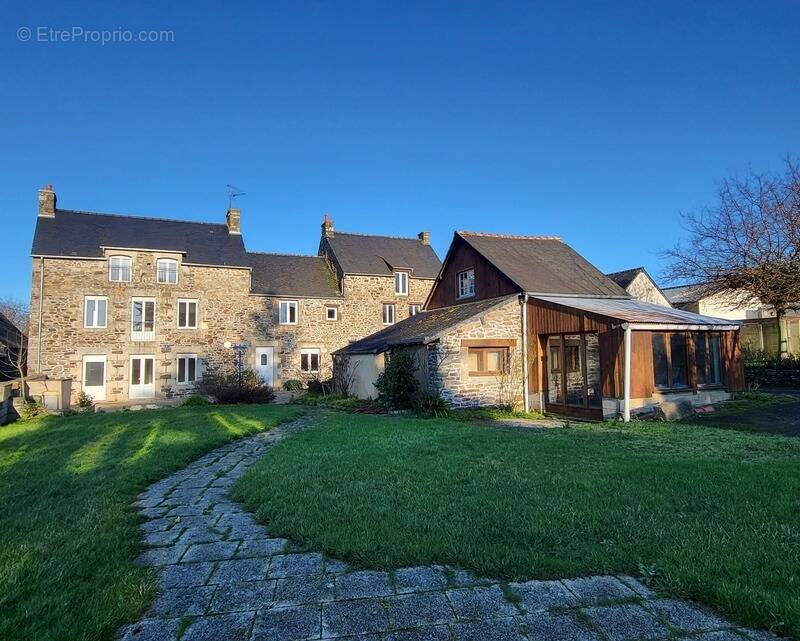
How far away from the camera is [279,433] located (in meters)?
11.0

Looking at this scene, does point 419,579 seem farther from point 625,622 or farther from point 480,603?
point 625,622

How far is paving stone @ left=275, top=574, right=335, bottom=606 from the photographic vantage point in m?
3.10

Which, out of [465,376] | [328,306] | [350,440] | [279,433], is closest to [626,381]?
[465,376]

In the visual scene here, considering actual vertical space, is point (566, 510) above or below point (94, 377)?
below

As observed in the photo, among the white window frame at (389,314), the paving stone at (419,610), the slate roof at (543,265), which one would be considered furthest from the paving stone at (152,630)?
the white window frame at (389,314)

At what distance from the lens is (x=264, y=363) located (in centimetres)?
2708

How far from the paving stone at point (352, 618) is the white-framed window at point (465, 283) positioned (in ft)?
52.2

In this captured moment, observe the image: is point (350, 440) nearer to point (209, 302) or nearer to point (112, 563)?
point (112, 563)

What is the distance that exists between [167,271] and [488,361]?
18.2 metres

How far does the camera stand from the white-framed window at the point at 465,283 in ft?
61.1

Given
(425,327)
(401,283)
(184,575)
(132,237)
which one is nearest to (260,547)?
(184,575)

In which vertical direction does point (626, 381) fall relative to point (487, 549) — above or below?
above

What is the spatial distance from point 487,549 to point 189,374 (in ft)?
80.3

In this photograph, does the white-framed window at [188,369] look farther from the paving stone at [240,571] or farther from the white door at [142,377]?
the paving stone at [240,571]
